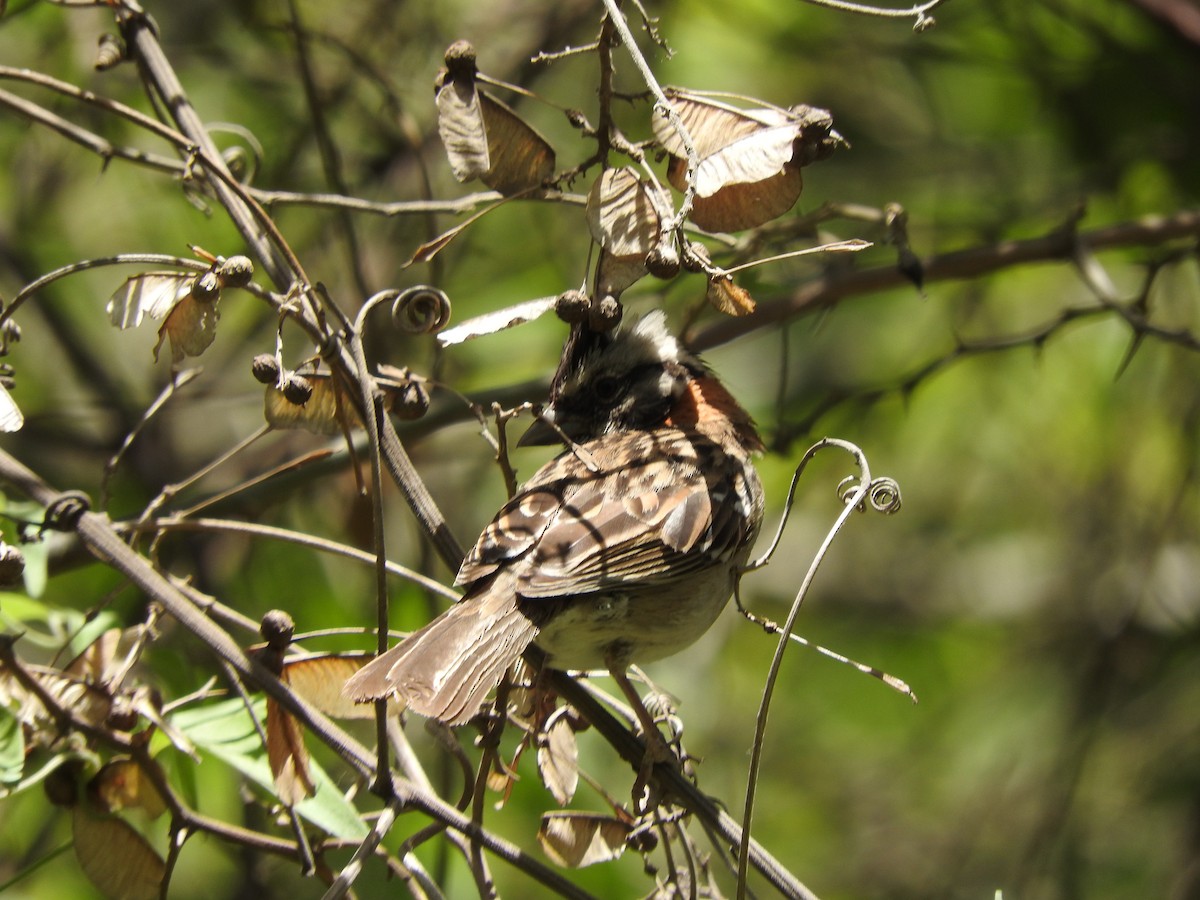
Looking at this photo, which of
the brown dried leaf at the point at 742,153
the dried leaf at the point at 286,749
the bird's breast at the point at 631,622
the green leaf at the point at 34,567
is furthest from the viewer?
the bird's breast at the point at 631,622

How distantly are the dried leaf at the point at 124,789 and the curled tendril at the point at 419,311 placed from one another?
1.11 metres

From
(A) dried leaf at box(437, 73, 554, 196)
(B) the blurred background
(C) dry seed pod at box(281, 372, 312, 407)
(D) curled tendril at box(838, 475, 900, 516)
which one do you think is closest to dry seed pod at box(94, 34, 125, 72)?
(A) dried leaf at box(437, 73, 554, 196)

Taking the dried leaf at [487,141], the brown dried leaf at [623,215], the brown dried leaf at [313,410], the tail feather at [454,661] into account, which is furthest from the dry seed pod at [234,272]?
the tail feather at [454,661]

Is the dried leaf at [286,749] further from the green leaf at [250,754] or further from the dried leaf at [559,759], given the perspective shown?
the dried leaf at [559,759]

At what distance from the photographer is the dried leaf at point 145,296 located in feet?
8.13

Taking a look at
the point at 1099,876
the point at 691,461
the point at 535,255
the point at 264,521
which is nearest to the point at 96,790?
the point at 691,461

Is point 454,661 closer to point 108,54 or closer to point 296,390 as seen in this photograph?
point 296,390

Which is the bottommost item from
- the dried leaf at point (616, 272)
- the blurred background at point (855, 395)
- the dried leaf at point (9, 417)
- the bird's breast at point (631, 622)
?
the blurred background at point (855, 395)

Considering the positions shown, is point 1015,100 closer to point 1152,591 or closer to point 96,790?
point 1152,591

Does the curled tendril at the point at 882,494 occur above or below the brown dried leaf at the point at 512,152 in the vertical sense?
below

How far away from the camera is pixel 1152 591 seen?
6.62m

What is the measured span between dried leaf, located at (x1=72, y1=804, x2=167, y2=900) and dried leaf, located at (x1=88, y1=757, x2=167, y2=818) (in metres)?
0.05

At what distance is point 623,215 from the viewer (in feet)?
7.96

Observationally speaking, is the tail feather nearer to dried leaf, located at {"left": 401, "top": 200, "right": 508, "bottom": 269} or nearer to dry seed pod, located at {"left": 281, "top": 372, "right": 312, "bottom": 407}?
dry seed pod, located at {"left": 281, "top": 372, "right": 312, "bottom": 407}
